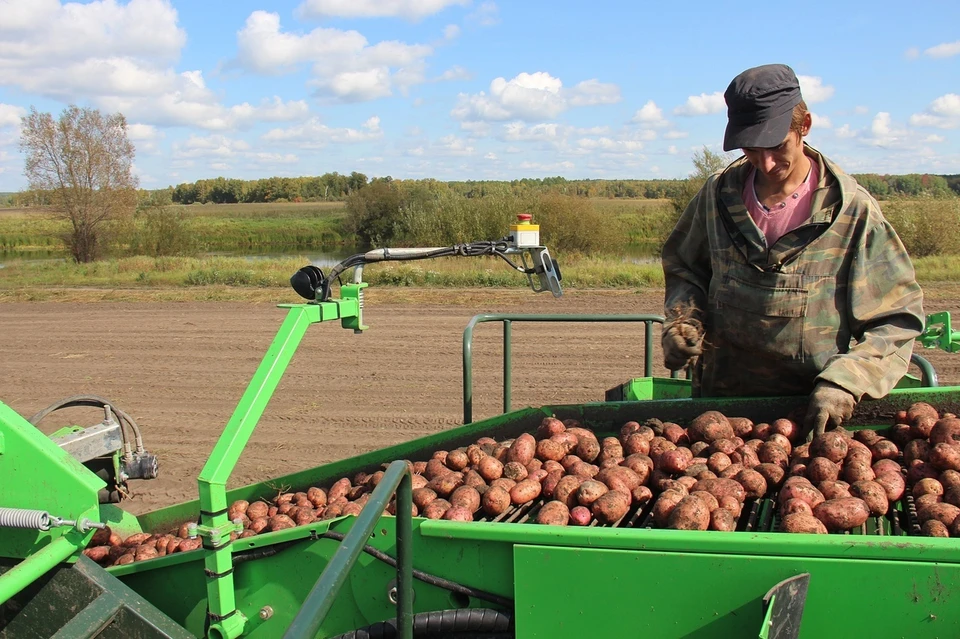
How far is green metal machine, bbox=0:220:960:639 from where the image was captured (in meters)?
2.03

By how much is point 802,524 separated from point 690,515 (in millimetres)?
335

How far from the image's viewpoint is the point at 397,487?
1979mm

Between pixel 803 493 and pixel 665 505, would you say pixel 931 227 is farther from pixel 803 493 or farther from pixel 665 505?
pixel 665 505

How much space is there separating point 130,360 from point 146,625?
29.2 feet

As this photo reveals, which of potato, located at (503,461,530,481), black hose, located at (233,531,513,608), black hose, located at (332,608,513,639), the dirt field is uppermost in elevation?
potato, located at (503,461,530,481)

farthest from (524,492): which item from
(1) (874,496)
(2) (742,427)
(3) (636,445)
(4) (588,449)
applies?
(1) (874,496)

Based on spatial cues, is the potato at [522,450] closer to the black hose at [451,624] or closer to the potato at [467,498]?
the potato at [467,498]

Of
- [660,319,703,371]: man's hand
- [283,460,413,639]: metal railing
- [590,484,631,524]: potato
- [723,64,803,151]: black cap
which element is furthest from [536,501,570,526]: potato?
[723,64,803,151]: black cap

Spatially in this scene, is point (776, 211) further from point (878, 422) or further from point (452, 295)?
point (452, 295)

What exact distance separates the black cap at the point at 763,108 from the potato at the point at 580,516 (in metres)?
1.49

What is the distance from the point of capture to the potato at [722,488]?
272 cm

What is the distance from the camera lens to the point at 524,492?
9.91 ft

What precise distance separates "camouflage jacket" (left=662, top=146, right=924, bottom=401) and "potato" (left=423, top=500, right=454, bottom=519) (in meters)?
1.29

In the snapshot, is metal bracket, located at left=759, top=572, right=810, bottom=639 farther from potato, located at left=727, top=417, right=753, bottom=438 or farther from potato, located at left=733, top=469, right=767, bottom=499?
potato, located at left=727, top=417, right=753, bottom=438
